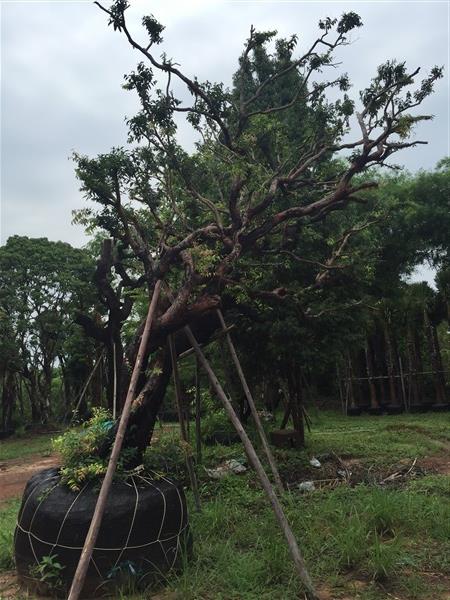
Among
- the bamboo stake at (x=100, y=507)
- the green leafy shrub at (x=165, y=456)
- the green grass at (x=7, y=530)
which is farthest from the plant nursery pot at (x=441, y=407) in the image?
the bamboo stake at (x=100, y=507)

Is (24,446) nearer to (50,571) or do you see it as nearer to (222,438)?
(222,438)

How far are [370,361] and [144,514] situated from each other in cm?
1825

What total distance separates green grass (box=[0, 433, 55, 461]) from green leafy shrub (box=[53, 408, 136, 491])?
452 inches

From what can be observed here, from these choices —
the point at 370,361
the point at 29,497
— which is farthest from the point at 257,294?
the point at 370,361

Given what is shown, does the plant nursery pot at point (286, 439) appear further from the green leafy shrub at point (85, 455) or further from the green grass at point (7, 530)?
the green leafy shrub at point (85, 455)

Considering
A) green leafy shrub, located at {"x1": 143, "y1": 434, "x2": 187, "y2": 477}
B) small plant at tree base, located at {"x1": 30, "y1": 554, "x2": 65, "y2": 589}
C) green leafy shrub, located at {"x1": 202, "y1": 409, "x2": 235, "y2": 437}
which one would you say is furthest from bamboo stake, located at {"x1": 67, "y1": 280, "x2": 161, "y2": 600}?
green leafy shrub, located at {"x1": 202, "y1": 409, "x2": 235, "y2": 437}

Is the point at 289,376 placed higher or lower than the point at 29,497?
higher

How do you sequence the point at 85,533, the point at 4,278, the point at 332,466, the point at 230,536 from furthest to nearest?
the point at 4,278 → the point at 332,466 → the point at 230,536 → the point at 85,533

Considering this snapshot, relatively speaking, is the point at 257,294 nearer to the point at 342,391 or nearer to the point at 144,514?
the point at 144,514

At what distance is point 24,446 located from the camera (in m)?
19.2

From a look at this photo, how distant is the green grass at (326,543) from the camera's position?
4.14 m

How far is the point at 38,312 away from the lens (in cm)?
2152

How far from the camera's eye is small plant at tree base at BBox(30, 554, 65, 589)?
421 centimetres

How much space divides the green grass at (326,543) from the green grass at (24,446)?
947 centimetres
